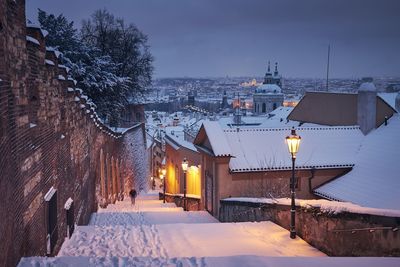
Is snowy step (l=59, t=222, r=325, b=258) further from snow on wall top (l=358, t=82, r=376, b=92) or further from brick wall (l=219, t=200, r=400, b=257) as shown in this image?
snow on wall top (l=358, t=82, r=376, b=92)

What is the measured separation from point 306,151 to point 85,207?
11.1 m

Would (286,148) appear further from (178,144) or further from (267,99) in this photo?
(267,99)

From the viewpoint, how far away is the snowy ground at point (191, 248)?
782 cm

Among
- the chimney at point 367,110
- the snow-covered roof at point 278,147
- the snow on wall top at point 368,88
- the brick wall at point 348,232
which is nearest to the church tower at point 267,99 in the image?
the snow on wall top at point 368,88

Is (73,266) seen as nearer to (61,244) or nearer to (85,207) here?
(61,244)

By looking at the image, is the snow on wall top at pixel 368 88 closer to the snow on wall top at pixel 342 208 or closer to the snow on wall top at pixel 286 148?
the snow on wall top at pixel 286 148

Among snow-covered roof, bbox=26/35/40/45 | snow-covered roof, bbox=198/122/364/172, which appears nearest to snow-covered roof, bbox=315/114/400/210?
snow-covered roof, bbox=198/122/364/172

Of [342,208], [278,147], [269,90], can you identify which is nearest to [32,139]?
[342,208]

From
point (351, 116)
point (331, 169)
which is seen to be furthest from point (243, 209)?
point (351, 116)

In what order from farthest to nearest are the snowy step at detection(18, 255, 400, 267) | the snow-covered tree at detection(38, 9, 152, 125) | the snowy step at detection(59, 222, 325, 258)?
the snow-covered tree at detection(38, 9, 152, 125), the snowy step at detection(59, 222, 325, 258), the snowy step at detection(18, 255, 400, 267)

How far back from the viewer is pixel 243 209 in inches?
663

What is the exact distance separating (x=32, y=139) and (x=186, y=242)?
185 inches

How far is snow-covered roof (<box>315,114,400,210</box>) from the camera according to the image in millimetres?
18594

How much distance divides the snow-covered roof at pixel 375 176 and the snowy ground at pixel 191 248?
23.3 feet
